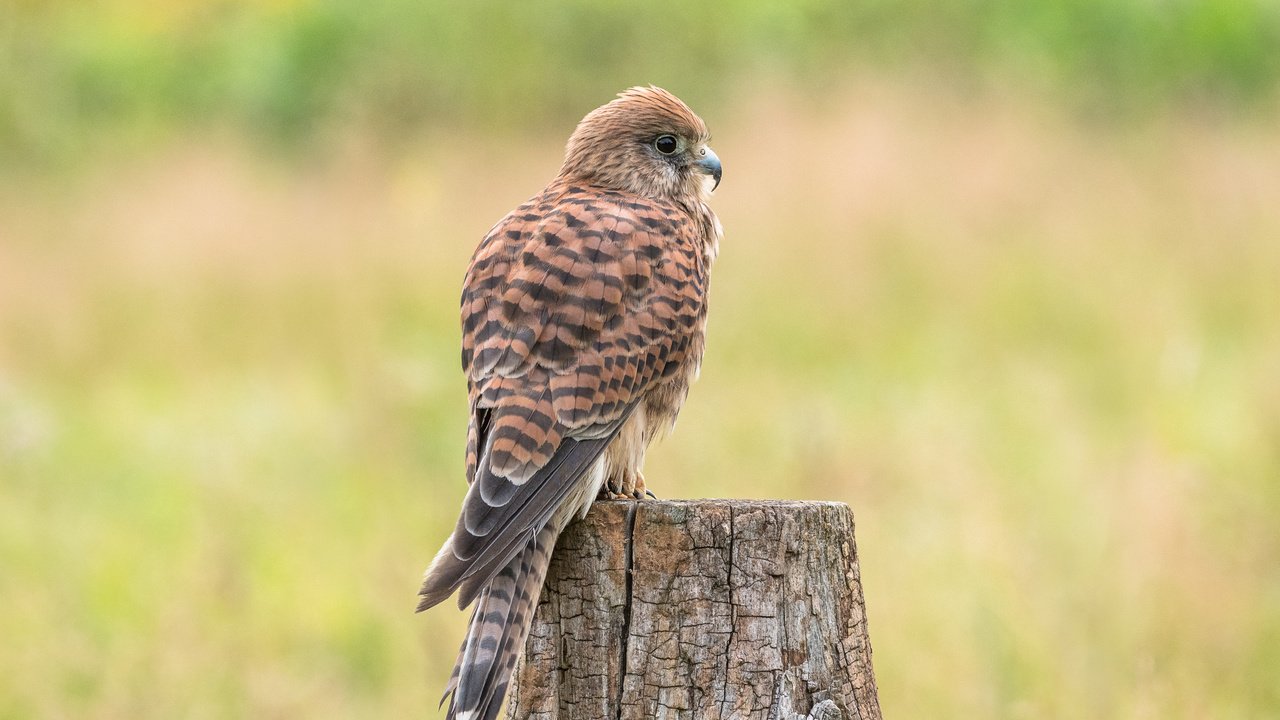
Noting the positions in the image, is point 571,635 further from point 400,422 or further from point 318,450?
point 318,450

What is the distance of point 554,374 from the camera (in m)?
2.90

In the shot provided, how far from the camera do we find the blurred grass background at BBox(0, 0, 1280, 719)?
458 cm

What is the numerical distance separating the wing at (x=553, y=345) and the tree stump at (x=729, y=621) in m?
0.23

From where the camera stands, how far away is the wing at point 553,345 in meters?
2.62

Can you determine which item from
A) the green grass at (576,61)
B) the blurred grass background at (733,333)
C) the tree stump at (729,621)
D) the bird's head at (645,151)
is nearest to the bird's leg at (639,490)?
the bird's head at (645,151)

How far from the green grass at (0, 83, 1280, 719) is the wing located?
1.32 m

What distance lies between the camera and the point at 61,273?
36.4ft

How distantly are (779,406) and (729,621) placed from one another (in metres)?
4.84

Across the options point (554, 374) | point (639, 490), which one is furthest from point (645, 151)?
point (554, 374)

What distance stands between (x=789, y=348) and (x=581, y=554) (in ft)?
19.6

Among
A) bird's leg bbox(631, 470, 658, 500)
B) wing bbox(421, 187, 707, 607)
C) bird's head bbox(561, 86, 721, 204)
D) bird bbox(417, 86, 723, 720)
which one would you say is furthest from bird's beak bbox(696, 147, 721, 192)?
bird's leg bbox(631, 470, 658, 500)

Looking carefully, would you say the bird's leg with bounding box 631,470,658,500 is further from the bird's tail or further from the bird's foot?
the bird's tail

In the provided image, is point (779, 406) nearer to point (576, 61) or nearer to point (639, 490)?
point (639, 490)

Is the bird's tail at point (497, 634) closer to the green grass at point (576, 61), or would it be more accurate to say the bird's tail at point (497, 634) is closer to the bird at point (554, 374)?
the bird at point (554, 374)
